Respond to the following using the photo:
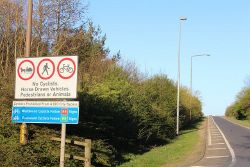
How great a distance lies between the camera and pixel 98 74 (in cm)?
3130

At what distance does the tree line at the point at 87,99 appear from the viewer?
14.8 m

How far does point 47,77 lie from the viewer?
34.5 feet

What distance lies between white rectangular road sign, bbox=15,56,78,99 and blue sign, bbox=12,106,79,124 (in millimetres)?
271

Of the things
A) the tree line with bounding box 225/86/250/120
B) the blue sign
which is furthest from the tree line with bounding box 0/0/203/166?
the tree line with bounding box 225/86/250/120

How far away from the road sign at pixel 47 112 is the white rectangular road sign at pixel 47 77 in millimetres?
160

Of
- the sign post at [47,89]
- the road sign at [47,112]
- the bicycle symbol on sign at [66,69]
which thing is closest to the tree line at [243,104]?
the road sign at [47,112]

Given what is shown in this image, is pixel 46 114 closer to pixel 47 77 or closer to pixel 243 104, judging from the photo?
pixel 47 77

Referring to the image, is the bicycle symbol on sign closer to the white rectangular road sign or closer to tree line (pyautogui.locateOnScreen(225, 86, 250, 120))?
the white rectangular road sign

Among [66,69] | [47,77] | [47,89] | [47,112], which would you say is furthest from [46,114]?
[66,69]

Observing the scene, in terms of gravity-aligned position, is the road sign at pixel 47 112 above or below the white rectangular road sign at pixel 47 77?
below

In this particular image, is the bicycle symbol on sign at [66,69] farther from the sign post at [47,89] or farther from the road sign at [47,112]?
the road sign at [47,112]

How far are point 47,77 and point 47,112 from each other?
2.60ft

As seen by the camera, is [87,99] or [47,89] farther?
[87,99]

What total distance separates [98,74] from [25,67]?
20.4 m
